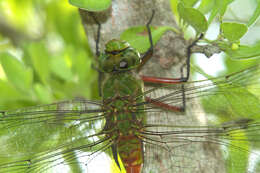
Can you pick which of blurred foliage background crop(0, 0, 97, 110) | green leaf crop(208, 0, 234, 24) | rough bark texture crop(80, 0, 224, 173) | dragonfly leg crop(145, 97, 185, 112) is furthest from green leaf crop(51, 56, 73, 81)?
green leaf crop(208, 0, 234, 24)

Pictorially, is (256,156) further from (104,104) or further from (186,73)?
(104,104)

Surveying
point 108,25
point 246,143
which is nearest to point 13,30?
point 108,25

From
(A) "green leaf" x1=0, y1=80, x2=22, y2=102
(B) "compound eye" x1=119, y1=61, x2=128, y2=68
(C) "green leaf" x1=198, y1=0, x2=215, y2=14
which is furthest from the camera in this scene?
(A) "green leaf" x1=0, y1=80, x2=22, y2=102

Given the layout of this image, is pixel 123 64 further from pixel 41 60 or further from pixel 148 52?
pixel 41 60

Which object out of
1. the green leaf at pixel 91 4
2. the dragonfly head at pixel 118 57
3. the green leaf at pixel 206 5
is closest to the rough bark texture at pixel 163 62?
the dragonfly head at pixel 118 57

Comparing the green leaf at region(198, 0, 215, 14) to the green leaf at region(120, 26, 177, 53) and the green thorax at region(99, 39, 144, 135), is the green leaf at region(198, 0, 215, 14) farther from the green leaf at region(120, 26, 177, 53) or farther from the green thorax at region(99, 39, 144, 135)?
the green thorax at region(99, 39, 144, 135)

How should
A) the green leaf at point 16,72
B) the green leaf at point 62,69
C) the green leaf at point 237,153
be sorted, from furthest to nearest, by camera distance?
1. the green leaf at point 62,69
2. the green leaf at point 16,72
3. the green leaf at point 237,153

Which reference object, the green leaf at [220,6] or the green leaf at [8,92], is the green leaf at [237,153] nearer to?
the green leaf at [220,6]
